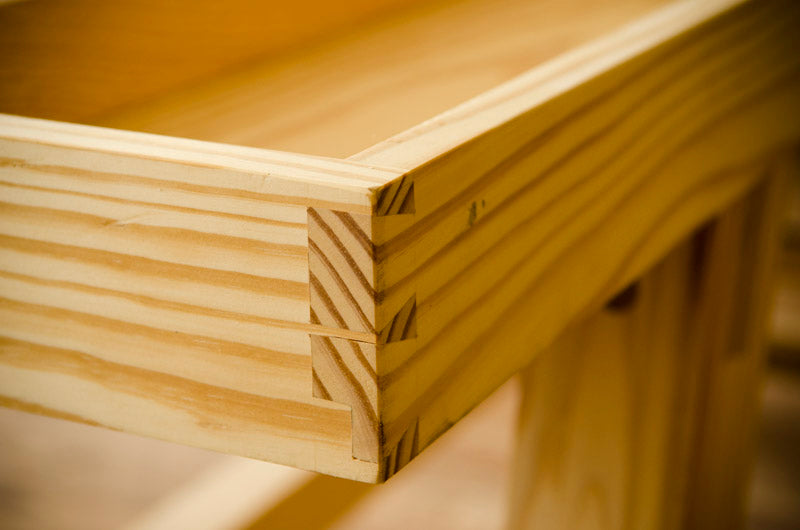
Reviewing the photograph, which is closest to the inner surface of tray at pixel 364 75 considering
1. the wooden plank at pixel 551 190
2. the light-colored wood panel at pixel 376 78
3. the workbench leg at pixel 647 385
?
the light-colored wood panel at pixel 376 78

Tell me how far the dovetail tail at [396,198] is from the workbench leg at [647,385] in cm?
51

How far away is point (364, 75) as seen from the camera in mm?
635

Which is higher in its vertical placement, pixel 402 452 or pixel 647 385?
pixel 402 452

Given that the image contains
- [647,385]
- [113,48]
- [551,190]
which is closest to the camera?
[551,190]

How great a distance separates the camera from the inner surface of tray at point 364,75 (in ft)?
1.71

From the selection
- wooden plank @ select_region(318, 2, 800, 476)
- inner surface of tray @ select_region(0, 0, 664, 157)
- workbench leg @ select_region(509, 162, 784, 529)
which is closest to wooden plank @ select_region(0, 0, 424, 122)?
inner surface of tray @ select_region(0, 0, 664, 157)

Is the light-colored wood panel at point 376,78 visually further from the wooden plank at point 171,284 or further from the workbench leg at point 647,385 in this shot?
the workbench leg at point 647,385

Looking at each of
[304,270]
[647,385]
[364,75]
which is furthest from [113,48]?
[647,385]

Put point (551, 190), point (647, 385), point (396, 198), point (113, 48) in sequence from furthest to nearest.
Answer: point (647, 385) → point (113, 48) → point (551, 190) → point (396, 198)

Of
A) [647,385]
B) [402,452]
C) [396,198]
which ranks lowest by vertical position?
[647,385]

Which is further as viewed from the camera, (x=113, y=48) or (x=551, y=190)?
(x=113, y=48)

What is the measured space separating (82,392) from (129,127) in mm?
185

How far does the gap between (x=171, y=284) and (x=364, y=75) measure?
0.31 m

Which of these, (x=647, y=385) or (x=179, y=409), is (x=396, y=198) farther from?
(x=647, y=385)
